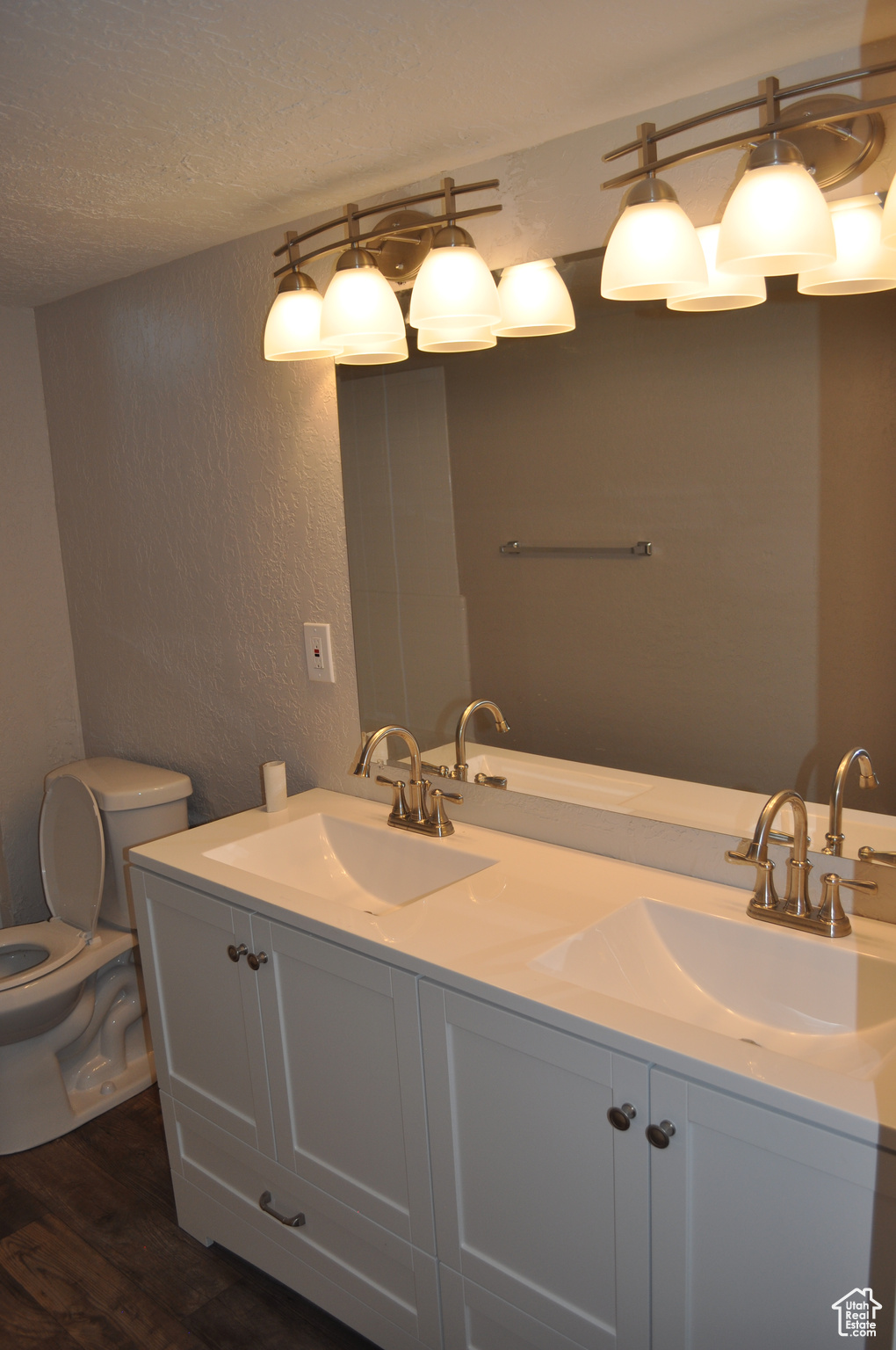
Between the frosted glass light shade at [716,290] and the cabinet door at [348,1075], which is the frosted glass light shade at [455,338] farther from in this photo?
the cabinet door at [348,1075]

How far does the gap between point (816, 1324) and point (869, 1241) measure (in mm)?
146

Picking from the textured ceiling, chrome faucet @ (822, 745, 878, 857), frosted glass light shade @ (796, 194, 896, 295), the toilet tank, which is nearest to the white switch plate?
the toilet tank

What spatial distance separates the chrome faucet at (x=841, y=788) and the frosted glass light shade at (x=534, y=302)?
854 mm

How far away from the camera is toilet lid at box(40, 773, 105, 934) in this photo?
2.54m

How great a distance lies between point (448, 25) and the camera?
4.20 ft

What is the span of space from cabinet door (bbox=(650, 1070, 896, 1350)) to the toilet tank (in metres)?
1.68

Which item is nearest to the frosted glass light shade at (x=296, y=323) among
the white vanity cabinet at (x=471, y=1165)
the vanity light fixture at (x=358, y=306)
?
the vanity light fixture at (x=358, y=306)

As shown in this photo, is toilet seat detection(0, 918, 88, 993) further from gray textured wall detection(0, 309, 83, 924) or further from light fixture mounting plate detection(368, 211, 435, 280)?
light fixture mounting plate detection(368, 211, 435, 280)

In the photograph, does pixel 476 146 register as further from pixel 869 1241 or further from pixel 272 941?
pixel 869 1241

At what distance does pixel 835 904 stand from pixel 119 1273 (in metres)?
1.67

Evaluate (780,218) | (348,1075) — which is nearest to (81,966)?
(348,1075)

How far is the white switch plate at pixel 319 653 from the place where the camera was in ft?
7.34

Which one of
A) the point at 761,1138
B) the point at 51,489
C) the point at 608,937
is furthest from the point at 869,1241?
the point at 51,489

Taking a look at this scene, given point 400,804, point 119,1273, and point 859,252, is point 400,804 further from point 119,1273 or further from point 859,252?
point 859,252
